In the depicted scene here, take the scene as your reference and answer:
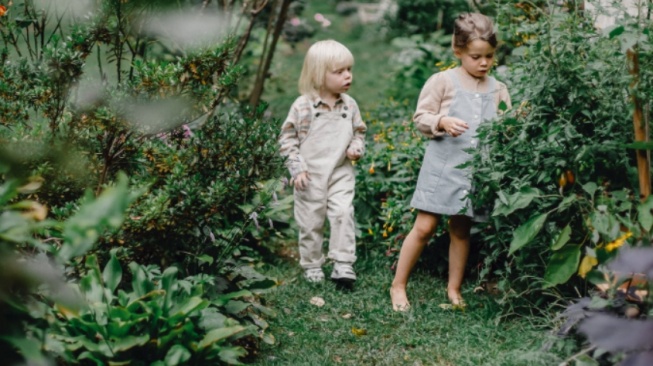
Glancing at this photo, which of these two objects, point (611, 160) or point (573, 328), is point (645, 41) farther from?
point (573, 328)

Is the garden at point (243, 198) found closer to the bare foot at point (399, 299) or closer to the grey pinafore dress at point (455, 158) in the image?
the bare foot at point (399, 299)

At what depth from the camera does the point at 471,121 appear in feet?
13.6

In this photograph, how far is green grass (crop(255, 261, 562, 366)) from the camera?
3514mm

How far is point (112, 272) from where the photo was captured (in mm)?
3275

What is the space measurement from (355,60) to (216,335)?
9.19 m

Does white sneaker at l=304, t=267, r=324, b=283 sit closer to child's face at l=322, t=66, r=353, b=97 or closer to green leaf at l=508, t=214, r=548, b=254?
child's face at l=322, t=66, r=353, b=97

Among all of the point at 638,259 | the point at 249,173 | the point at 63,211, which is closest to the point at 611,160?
the point at 638,259

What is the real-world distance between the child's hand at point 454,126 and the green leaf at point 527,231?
659 millimetres

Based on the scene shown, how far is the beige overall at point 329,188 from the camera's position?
470 centimetres

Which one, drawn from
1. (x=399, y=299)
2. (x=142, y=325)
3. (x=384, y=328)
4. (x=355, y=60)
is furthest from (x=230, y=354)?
(x=355, y=60)

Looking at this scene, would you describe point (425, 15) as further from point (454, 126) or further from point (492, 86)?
point (454, 126)

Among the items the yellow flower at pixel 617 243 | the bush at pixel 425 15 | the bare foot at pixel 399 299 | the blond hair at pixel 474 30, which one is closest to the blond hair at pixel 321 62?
the blond hair at pixel 474 30

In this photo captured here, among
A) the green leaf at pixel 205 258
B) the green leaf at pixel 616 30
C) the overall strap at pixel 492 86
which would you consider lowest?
the green leaf at pixel 205 258

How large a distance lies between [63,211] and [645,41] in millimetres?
2539
